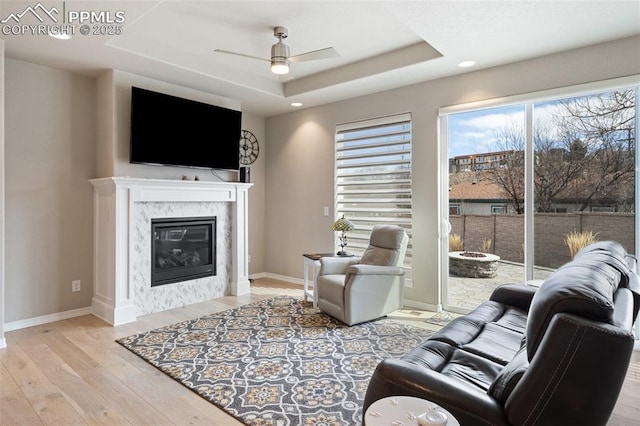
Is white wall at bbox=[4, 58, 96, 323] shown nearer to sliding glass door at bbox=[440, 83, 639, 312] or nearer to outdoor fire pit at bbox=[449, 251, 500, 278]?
sliding glass door at bbox=[440, 83, 639, 312]

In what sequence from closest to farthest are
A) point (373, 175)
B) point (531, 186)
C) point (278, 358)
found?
1. point (278, 358)
2. point (531, 186)
3. point (373, 175)

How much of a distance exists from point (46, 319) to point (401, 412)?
4.05 metres

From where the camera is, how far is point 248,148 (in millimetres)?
5777

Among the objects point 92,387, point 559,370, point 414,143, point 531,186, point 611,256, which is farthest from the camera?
point 414,143

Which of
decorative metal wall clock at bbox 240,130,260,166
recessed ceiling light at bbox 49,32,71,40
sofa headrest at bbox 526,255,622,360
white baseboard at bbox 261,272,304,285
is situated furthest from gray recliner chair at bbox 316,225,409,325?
recessed ceiling light at bbox 49,32,71,40

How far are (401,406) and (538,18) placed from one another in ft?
9.66

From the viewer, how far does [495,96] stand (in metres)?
3.78

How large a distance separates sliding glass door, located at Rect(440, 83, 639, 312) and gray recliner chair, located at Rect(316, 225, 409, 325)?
2.04ft

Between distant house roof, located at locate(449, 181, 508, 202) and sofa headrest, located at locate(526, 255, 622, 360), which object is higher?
distant house roof, located at locate(449, 181, 508, 202)

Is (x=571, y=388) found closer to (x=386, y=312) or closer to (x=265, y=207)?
(x=386, y=312)

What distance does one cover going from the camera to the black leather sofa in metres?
1.12

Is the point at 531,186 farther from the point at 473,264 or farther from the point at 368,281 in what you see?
the point at 368,281

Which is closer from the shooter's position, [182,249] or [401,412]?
[401,412]

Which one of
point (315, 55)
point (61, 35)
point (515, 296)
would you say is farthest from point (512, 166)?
point (61, 35)
